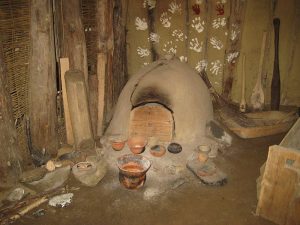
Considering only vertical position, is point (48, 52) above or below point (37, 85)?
above

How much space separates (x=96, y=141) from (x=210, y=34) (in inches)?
133

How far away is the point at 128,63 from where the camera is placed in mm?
7418

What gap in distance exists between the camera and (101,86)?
5887 mm

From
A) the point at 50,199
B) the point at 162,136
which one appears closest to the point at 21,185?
the point at 50,199

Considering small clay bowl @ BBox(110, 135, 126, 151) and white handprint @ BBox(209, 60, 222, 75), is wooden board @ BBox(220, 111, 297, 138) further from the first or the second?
small clay bowl @ BBox(110, 135, 126, 151)

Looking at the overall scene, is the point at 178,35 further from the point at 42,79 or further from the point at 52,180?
the point at 52,180

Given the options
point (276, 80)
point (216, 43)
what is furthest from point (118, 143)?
point (276, 80)

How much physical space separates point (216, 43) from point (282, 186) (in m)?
4.12

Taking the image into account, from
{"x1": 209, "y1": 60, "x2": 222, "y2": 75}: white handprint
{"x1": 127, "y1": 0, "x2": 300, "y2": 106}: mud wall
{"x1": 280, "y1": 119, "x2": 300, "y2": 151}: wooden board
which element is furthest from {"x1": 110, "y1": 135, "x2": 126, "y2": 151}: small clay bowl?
{"x1": 209, "y1": 60, "x2": 222, "y2": 75}: white handprint

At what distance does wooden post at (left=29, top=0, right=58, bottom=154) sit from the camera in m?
4.54

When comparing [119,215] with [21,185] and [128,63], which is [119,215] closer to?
[21,185]

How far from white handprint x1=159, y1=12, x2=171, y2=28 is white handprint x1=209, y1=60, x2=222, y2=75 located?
1.34 meters

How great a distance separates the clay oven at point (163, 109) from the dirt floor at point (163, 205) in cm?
86

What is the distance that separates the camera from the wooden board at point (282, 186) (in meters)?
3.44
